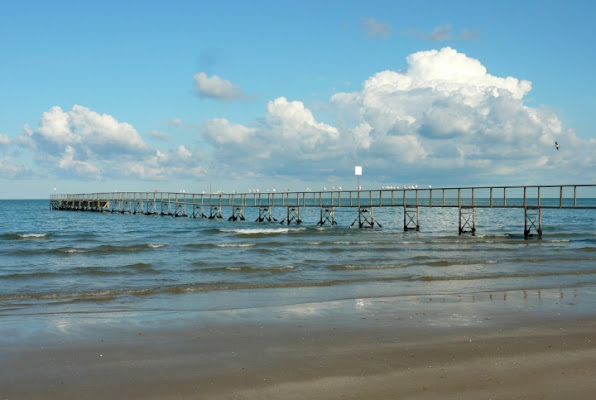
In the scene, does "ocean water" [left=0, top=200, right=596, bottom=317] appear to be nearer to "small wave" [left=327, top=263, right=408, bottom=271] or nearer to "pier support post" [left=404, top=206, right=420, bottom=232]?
"small wave" [left=327, top=263, right=408, bottom=271]

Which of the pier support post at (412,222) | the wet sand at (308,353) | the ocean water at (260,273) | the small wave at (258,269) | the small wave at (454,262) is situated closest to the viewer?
the wet sand at (308,353)

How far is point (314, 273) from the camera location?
17578mm

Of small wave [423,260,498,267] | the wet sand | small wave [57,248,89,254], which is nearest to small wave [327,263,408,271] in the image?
small wave [423,260,498,267]

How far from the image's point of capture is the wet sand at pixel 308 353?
626cm

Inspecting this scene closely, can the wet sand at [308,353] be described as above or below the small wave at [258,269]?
above

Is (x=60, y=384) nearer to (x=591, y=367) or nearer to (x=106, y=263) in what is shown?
(x=591, y=367)

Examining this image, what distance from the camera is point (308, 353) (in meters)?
7.74

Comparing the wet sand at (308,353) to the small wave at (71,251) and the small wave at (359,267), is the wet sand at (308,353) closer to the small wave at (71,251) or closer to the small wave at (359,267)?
the small wave at (359,267)

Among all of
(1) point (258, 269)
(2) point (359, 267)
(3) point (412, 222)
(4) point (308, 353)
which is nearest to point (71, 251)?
(1) point (258, 269)

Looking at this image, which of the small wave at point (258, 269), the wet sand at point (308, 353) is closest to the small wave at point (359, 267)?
the small wave at point (258, 269)

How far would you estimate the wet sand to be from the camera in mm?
6258

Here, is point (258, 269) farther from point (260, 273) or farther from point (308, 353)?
point (308, 353)

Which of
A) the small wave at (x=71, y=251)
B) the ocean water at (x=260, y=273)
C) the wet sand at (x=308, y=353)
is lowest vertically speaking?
the small wave at (x=71, y=251)

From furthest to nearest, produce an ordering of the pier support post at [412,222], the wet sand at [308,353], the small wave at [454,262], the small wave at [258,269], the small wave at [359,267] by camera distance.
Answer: the pier support post at [412,222] → the small wave at [454,262] → the small wave at [359,267] → the small wave at [258,269] → the wet sand at [308,353]
